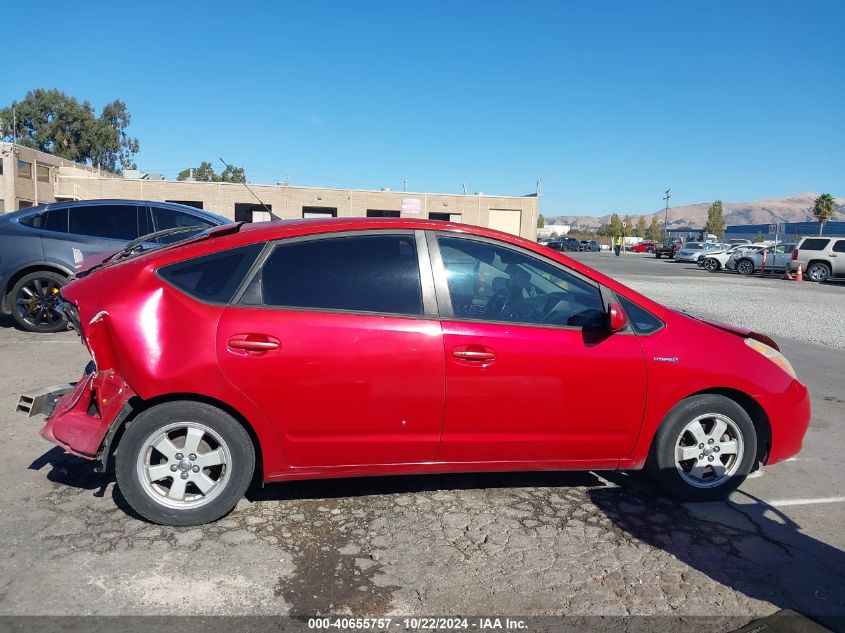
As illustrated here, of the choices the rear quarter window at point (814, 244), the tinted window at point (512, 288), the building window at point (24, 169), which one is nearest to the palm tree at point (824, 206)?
the rear quarter window at point (814, 244)

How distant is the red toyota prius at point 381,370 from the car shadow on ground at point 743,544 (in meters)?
0.20

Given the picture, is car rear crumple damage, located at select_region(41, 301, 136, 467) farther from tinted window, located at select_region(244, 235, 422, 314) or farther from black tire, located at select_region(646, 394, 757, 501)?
black tire, located at select_region(646, 394, 757, 501)

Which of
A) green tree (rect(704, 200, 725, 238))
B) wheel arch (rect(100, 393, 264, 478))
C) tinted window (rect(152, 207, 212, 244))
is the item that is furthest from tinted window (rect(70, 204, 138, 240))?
green tree (rect(704, 200, 725, 238))

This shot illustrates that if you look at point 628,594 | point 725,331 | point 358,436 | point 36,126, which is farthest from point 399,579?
point 36,126

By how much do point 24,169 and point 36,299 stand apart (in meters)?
45.7

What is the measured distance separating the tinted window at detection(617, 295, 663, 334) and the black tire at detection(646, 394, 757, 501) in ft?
1.59

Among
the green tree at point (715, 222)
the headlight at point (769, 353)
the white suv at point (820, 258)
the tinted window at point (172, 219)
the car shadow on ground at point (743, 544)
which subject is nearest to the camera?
the car shadow on ground at point (743, 544)

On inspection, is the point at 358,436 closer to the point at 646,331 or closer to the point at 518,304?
the point at 518,304

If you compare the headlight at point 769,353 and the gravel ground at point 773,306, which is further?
the gravel ground at point 773,306

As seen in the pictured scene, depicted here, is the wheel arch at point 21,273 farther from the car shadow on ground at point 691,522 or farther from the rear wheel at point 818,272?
the rear wheel at point 818,272

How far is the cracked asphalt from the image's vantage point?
2953 millimetres

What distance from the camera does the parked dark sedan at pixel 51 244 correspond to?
8258 millimetres

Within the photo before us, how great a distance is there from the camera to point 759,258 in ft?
107

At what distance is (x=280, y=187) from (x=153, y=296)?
43538mm
